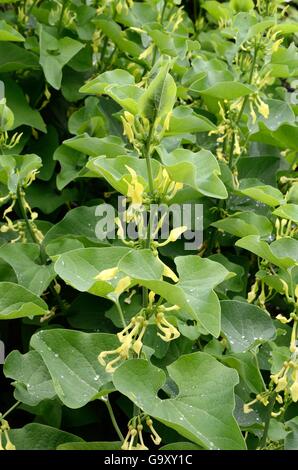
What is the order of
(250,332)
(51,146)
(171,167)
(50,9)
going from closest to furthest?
(171,167)
(250,332)
(51,146)
(50,9)

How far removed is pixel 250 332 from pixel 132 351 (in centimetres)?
27

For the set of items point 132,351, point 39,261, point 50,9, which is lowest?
point 39,261

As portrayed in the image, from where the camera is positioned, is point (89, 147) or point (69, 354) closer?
point (69, 354)

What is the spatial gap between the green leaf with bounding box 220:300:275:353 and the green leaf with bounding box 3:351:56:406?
29 cm

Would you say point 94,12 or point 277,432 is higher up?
point 94,12

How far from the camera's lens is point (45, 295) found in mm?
1393

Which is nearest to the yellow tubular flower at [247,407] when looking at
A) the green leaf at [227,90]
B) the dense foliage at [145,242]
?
the dense foliage at [145,242]

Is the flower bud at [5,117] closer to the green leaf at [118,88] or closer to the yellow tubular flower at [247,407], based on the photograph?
the green leaf at [118,88]

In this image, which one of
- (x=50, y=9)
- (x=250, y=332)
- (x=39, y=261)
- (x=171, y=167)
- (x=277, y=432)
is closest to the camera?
(x=171, y=167)

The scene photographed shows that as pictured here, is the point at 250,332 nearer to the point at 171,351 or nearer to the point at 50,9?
the point at 171,351

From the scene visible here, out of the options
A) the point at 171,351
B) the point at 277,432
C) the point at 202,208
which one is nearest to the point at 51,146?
the point at 202,208

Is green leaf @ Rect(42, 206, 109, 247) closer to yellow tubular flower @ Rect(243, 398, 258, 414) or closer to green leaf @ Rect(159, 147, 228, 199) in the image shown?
green leaf @ Rect(159, 147, 228, 199)

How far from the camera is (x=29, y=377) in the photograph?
0.99 meters

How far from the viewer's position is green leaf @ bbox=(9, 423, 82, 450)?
0.98m
